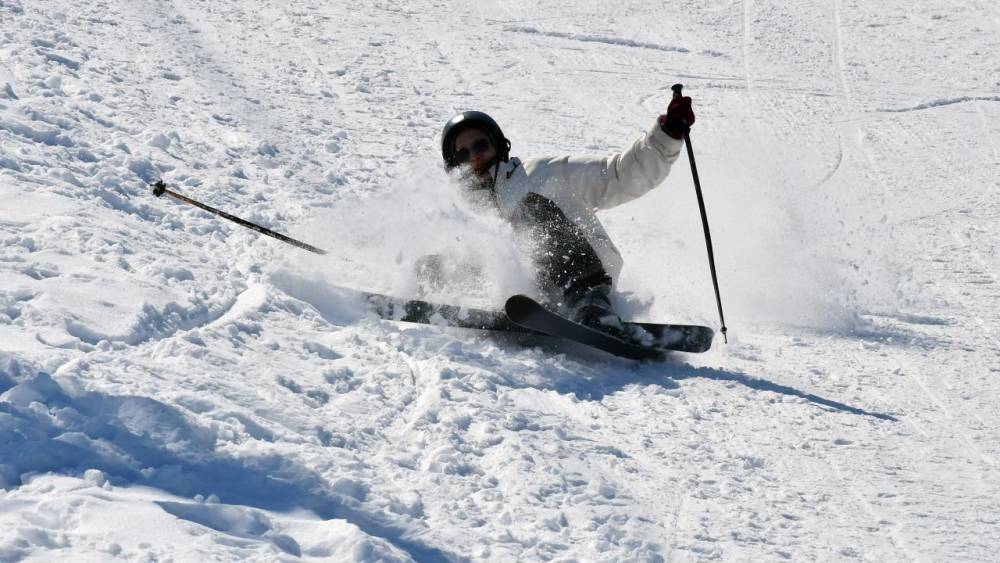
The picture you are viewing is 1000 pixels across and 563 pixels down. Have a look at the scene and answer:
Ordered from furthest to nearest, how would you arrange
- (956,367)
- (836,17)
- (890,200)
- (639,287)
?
(836,17), (890,200), (639,287), (956,367)

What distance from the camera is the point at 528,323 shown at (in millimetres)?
4691

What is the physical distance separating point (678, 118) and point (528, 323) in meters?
1.20

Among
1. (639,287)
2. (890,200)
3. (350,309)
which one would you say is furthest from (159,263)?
(890,200)

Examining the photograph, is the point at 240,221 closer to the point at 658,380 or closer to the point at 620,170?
the point at 620,170

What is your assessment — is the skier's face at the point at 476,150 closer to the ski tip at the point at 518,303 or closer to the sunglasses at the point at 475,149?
the sunglasses at the point at 475,149

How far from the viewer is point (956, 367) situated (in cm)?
493

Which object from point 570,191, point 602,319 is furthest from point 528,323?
point 570,191

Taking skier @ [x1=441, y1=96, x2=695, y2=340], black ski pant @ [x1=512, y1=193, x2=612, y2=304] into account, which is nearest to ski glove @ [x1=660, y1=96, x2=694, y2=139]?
skier @ [x1=441, y1=96, x2=695, y2=340]

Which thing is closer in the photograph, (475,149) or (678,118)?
(678,118)

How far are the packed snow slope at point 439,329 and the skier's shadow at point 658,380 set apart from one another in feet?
0.05

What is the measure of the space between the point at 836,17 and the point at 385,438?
965 centimetres

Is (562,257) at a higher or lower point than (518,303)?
higher

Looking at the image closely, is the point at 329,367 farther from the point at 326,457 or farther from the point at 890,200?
the point at 890,200

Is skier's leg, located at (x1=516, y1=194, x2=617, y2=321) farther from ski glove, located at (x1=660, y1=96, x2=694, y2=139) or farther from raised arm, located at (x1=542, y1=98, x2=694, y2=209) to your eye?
ski glove, located at (x1=660, y1=96, x2=694, y2=139)
